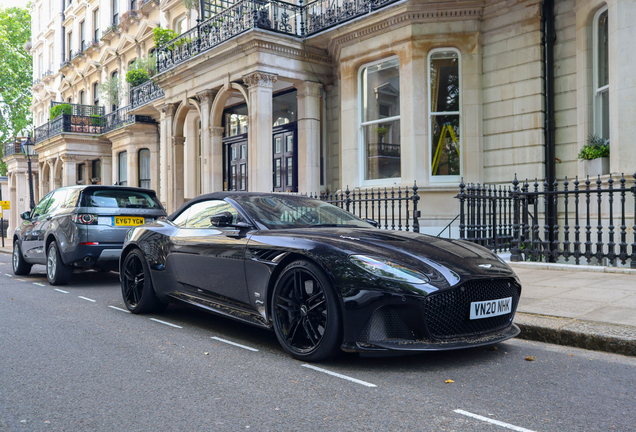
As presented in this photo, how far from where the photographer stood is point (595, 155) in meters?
10.3

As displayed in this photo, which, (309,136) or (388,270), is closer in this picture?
(388,270)

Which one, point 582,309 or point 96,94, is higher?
point 96,94

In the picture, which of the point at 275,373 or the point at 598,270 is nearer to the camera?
the point at 275,373

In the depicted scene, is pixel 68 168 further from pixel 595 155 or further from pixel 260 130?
pixel 595 155

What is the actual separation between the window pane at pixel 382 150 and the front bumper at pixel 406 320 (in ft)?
30.3

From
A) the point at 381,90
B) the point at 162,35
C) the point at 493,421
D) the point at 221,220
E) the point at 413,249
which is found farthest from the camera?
the point at 162,35

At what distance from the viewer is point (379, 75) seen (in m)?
13.5

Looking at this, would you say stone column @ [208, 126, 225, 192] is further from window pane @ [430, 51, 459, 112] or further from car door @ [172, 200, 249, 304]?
car door @ [172, 200, 249, 304]

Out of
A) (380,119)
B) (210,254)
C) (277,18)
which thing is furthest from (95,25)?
(210,254)

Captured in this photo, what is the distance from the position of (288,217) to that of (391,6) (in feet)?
29.0

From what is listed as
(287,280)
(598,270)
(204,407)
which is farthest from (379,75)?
(204,407)

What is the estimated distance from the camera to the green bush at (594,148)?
33.5 feet

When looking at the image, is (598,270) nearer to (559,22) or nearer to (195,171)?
(559,22)

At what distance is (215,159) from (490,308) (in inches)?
515
